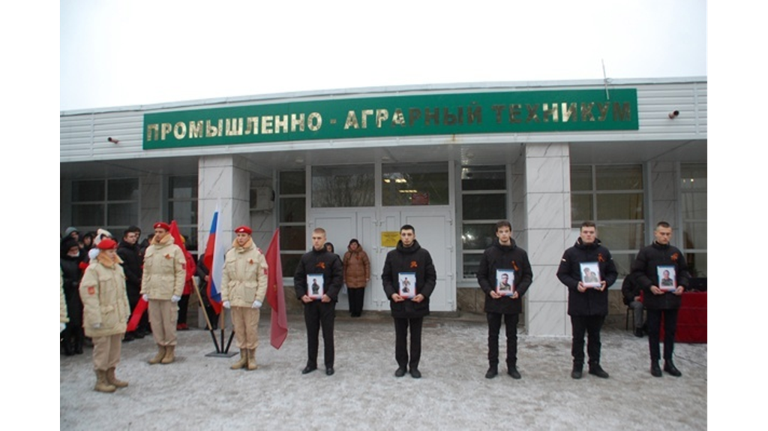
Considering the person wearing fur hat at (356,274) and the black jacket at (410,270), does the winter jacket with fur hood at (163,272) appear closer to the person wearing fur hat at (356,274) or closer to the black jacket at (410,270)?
the black jacket at (410,270)

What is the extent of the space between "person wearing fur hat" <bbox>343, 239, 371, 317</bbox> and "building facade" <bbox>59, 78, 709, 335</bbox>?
33cm

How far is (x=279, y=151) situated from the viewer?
28.5 feet

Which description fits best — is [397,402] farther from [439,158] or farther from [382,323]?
[439,158]

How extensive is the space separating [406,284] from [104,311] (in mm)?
3337

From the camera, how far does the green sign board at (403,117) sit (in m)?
7.89

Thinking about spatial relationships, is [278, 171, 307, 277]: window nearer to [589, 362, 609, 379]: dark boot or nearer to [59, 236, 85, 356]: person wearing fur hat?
[59, 236, 85, 356]: person wearing fur hat

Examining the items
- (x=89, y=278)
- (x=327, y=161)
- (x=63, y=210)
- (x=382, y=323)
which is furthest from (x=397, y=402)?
(x=63, y=210)

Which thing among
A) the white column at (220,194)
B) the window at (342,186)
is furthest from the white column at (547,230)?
the white column at (220,194)

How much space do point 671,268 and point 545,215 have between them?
2.50m

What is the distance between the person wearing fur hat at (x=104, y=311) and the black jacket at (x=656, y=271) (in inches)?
240

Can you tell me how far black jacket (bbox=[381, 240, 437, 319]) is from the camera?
5551 millimetres

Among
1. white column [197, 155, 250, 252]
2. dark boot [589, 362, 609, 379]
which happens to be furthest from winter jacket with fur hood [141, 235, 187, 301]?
dark boot [589, 362, 609, 379]

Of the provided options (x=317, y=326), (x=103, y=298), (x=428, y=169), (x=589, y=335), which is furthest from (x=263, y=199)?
(x=589, y=335)

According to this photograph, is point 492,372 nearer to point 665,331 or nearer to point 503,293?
point 503,293
